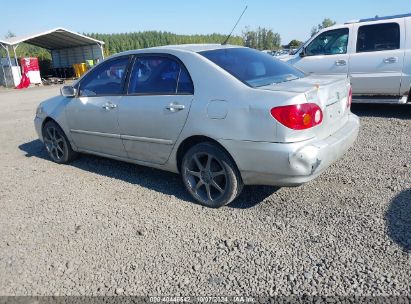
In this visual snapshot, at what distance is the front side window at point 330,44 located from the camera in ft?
23.6

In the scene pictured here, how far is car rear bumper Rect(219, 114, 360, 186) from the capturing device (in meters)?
2.98

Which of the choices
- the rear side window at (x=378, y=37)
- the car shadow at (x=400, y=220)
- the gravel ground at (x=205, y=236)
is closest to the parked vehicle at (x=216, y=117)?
the gravel ground at (x=205, y=236)

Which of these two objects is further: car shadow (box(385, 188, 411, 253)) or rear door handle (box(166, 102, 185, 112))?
rear door handle (box(166, 102, 185, 112))

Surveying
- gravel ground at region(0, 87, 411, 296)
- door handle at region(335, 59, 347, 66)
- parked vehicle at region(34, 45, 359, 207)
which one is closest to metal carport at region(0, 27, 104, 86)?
door handle at region(335, 59, 347, 66)

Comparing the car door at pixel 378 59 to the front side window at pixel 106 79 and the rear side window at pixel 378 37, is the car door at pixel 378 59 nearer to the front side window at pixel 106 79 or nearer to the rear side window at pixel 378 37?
the rear side window at pixel 378 37

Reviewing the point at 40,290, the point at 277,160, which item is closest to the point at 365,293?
the point at 277,160

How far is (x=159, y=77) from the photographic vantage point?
3.86 m

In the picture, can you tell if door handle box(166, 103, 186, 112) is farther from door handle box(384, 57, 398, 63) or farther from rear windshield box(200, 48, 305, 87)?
door handle box(384, 57, 398, 63)

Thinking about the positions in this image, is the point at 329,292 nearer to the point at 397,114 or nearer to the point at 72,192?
the point at 72,192

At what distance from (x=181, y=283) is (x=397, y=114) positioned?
20.9ft

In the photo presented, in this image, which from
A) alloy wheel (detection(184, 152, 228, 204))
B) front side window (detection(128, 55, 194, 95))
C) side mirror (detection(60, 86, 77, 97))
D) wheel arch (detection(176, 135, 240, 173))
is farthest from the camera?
side mirror (detection(60, 86, 77, 97))

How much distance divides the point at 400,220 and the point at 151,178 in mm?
2843

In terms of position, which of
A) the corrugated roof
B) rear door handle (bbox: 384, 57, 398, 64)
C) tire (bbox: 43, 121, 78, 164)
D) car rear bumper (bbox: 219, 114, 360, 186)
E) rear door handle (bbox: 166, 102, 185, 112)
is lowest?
tire (bbox: 43, 121, 78, 164)

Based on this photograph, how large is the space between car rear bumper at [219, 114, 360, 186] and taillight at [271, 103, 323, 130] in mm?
158
